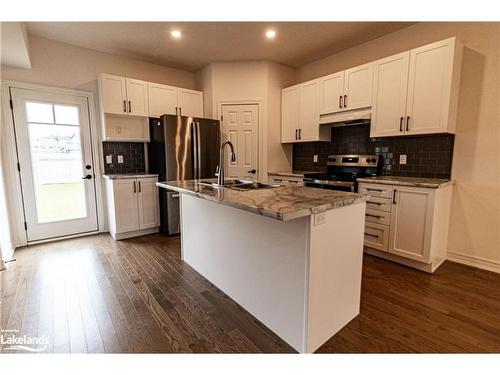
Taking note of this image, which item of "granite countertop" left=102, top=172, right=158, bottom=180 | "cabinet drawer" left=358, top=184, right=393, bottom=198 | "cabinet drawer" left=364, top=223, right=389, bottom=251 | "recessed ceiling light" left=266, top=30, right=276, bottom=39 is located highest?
"recessed ceiling light" left=266, top=30, right=276, bottom=39

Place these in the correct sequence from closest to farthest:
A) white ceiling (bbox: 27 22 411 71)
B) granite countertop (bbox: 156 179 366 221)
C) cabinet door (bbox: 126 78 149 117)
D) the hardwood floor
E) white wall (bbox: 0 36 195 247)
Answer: granite countertop (bbox: 156 179 366 221), the hardwood floor, white ceiling (bbox: 27 22 411 71), white wall (bbox: 0 36 195 247), cabinet door (bbox: 126 78 149 117)

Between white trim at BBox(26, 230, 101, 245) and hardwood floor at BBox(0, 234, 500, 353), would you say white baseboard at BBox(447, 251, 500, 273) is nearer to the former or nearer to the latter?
hardwood floor at BBox(0, 234, 500, 353)

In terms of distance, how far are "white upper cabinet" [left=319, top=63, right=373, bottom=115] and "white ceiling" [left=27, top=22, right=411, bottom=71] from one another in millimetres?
494

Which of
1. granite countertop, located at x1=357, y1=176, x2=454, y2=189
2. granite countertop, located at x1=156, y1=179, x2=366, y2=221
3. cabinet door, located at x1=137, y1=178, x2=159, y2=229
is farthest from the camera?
cabinet door, located at x1=137, y1=178, x2=159, y2=229

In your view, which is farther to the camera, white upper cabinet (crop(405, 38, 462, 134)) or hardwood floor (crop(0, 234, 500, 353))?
white upper cabinet (crop(405, 38, 462, 134))

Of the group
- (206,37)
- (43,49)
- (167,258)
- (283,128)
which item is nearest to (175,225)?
(167,258)

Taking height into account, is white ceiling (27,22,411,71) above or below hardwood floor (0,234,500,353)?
above

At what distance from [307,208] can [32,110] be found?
12.8 feet

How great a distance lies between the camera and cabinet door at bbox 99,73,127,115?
3.41m

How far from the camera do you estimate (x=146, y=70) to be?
13.3 ft

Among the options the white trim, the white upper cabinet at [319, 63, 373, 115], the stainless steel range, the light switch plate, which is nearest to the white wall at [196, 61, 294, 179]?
the white upper cabinet at [319, 63, 373, 115]

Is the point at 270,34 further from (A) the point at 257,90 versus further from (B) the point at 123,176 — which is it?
(B) the point at 123,176

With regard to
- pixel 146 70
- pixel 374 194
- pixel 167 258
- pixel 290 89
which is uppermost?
pixel 146 70

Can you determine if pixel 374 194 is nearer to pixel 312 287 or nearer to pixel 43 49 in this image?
pixel 312 287
